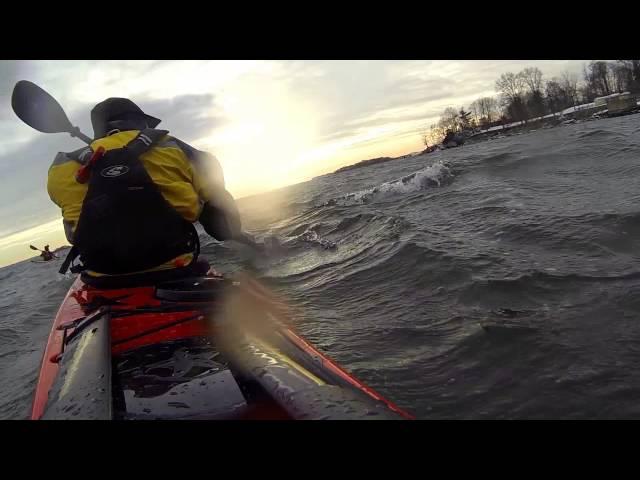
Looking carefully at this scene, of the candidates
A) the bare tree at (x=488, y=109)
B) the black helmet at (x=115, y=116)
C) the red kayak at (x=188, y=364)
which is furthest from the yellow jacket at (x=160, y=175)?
the bare tree at (x=488, y=109)

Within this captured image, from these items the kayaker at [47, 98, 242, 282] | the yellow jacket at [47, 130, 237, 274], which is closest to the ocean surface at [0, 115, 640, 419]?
the kayaker at [47, 98, 242, 282]

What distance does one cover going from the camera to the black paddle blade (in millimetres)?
3592

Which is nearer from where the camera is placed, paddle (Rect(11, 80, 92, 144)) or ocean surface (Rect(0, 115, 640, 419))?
ocean surface (Rect(0, 115, 640, 419))

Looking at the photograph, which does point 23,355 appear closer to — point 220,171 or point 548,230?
point 220,171

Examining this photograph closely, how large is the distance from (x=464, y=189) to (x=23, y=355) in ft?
33.3

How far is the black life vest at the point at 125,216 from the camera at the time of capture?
2842 mm

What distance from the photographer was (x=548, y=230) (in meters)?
5.60

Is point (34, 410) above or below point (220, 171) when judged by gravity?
below

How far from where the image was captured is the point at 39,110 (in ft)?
12.6

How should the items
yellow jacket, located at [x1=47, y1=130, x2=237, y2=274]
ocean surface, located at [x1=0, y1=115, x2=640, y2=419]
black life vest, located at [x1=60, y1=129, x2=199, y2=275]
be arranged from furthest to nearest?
yellow jacket, located at [x1=47, y1=130, x2=237, y2=274] → black life vest, located at [x1=60, y1=129, x2=199, y2=275] → ocean surface, located at [x1=0, y1=115, x2=640, y2=419]

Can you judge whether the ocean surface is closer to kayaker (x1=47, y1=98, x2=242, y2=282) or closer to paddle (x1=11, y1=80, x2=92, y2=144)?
kayaker (x1=47, y1=98, x2=242, y2=282)

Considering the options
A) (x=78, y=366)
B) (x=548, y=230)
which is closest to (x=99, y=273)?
(x=78, y=366)

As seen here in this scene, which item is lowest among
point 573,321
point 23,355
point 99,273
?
point 573,321
